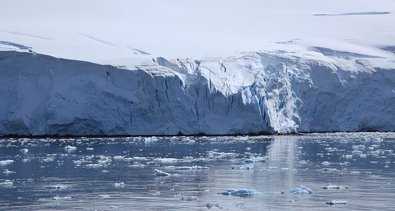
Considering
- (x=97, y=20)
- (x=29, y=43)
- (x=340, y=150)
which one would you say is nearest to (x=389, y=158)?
(x=340, y=150)

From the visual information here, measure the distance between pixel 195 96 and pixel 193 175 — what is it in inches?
438

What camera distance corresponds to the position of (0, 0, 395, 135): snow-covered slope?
2477 cm

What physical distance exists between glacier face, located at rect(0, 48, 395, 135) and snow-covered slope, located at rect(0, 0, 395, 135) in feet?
0.10

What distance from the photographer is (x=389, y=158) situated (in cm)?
1845

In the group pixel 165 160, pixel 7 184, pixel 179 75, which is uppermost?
pixel 179 75

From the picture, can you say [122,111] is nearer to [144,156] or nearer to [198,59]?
[198,59]

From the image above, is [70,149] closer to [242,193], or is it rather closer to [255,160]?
[255,160]

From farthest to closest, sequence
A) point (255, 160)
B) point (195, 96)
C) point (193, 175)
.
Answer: point (195, 96), point (255, 160), point (193, 175)

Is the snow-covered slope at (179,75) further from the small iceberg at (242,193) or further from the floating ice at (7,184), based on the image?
the small iceberg at (242,193)

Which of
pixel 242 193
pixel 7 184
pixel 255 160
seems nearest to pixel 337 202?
pixel 242 193

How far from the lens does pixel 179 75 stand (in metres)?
26.4

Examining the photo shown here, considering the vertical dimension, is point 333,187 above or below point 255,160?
below

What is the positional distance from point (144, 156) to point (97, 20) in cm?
1655

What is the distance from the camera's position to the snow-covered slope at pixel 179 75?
81.3 ft
